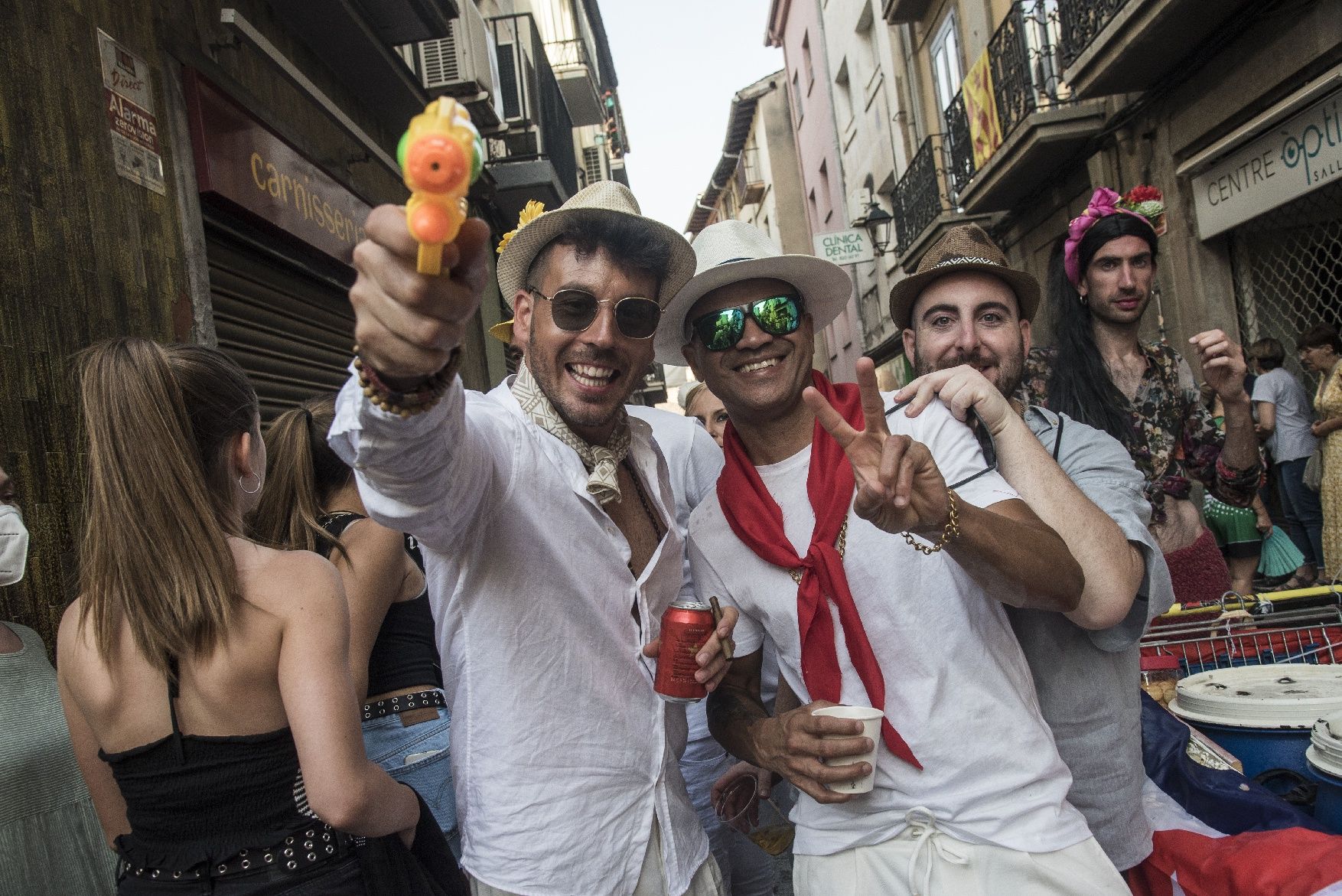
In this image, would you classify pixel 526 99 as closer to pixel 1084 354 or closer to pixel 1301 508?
pixel 1301 508

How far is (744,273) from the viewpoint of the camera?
248 centimetres

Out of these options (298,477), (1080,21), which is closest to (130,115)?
(298,477)

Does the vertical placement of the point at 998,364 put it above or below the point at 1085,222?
below

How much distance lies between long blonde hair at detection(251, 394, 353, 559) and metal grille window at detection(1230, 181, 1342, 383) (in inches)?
295

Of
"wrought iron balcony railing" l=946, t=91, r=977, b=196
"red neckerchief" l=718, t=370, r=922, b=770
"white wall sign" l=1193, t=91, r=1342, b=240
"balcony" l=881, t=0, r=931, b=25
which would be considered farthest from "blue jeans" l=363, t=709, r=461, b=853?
"balcony" l=881, t=0, r=931, b=25

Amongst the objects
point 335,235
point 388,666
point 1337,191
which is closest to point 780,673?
point 388,666

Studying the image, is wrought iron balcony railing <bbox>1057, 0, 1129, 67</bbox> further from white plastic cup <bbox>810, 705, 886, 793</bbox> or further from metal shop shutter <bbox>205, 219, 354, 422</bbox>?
white plastic cup <bbox>810, 705, 886, 793</bbox>

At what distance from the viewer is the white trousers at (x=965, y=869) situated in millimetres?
1839

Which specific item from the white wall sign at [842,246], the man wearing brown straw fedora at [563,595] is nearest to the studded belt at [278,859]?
the man wearing brown straw fedora at [563,595]

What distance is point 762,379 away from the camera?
2357mm

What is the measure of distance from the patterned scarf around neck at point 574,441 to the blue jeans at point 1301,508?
781cm

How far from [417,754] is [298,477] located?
2.71 feet

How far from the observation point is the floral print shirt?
318 centimetres

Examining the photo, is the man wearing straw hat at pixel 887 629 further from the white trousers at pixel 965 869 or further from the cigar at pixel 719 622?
the cigar at pixel 719 622
